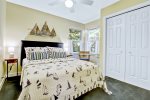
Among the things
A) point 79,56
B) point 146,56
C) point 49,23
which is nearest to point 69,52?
point 79,56

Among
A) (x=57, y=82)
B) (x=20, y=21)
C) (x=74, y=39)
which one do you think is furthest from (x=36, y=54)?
(x=74, y=39)

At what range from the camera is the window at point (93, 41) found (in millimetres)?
4814

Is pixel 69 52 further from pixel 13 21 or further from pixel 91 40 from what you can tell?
pixel 13 21

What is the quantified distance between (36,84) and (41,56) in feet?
5.61

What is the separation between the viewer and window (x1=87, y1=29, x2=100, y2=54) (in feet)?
15.8

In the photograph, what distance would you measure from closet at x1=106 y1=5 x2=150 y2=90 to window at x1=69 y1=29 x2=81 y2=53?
6.42 ft

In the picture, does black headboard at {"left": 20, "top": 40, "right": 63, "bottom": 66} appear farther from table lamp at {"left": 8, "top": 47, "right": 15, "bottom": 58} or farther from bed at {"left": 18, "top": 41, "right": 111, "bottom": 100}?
bed at {"left": 18, "top": 41, "right": 111, "bottom": 100}

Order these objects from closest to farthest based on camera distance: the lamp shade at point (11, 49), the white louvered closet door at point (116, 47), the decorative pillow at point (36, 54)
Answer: the decorative pillow at point (36, 54) → the white louvered closet door at point (116, 47) → the lamp shade at point (11, 49)

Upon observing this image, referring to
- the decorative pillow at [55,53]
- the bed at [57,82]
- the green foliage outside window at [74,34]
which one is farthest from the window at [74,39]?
the bed at [57,82]

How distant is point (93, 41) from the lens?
197 inches

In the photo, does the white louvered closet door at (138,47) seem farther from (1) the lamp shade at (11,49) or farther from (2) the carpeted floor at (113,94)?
(1) the lamp shade at (11,49)

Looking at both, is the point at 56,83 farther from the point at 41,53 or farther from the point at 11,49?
the point at 11,49

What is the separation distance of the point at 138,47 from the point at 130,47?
0.22m

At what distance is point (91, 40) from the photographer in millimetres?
5137
